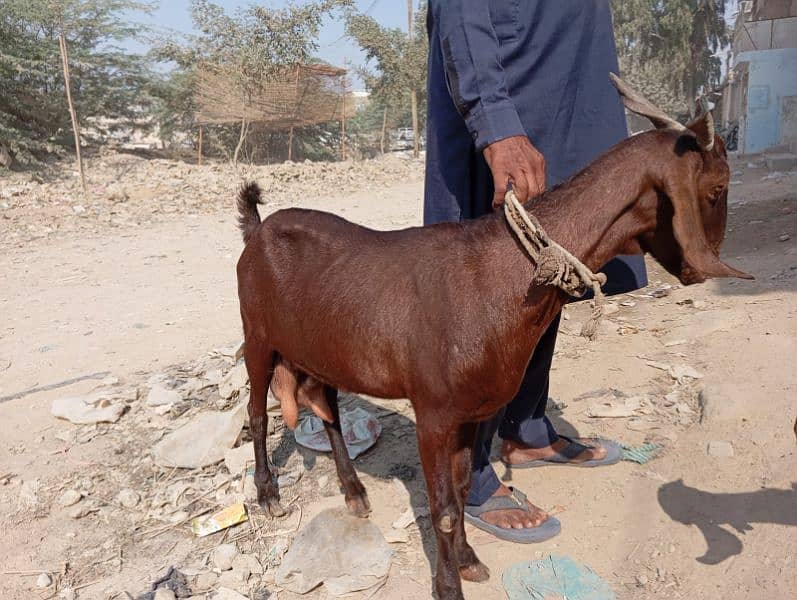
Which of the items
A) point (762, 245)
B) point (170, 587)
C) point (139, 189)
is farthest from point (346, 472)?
point (139, 189)

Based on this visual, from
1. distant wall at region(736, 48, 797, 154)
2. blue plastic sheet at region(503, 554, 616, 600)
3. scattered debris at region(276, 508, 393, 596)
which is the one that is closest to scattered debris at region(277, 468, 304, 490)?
scattered debris at region(276, 508, 393, 596)

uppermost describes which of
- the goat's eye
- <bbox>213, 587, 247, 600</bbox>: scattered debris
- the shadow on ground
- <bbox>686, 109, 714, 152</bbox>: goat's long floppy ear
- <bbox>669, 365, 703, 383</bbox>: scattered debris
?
<bbox>686, 109, 714, 152</bbox>: goat's long floppy ear

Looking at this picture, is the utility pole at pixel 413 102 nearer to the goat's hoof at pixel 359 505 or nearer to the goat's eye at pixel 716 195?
the goat's hoof at pixel 359 505

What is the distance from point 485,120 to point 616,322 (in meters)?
3.05

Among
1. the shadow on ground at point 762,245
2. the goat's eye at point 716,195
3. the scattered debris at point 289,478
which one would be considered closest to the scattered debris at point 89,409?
the scattered debris at point 289,478

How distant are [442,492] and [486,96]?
123cm

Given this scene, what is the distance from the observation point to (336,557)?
101 inches

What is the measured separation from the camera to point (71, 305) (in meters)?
6.22

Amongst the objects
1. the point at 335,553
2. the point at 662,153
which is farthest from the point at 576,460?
the point at 662,153

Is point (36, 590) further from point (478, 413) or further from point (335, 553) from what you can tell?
point (478, 413)

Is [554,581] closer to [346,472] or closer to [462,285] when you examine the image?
[346,472]

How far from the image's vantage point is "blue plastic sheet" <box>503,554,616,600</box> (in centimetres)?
229

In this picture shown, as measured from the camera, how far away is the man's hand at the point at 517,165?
197 centimetres

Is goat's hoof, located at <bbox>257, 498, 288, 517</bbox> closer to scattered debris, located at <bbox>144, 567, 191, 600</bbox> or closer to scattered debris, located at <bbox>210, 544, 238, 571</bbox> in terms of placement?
scattered debris, located at <bbox>210, 544, 238, 571</bbox>
